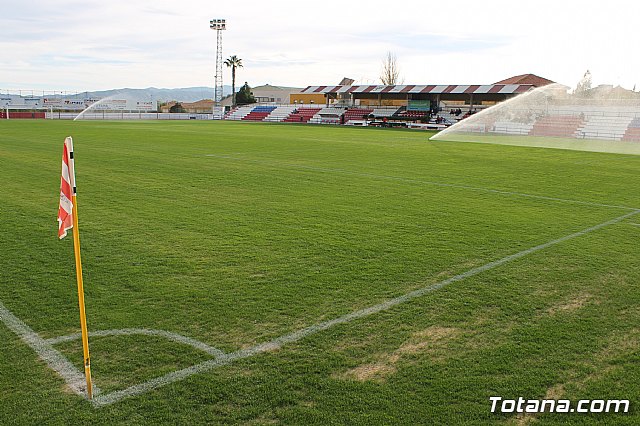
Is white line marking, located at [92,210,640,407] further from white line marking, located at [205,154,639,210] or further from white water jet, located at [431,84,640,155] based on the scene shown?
white water jet, located at [431,84,640,155]

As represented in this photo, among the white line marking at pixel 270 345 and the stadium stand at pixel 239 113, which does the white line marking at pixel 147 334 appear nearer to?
the white line marking at pixel 270 345

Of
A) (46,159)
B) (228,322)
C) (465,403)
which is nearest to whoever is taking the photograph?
(465,403)

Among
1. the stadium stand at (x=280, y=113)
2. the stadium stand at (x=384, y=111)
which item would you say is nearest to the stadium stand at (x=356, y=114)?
the stadium stand at (x=384, y=111)

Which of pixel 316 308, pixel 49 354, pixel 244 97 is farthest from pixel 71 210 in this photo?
pixel 244 97

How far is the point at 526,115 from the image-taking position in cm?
3553

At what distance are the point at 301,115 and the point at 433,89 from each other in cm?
1632

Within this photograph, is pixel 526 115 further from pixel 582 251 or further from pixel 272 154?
pixel 582 251

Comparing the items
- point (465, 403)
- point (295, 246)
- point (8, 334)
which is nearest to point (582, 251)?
point (295, 246)

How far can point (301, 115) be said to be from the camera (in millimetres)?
67938

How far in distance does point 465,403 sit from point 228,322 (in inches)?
82.9

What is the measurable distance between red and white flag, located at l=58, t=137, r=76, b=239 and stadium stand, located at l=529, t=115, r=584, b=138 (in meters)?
32.9

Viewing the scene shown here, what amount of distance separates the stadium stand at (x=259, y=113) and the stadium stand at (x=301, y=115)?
4.11 metres

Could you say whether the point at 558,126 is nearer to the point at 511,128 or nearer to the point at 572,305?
the point at 511,128

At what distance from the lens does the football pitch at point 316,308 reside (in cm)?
365
